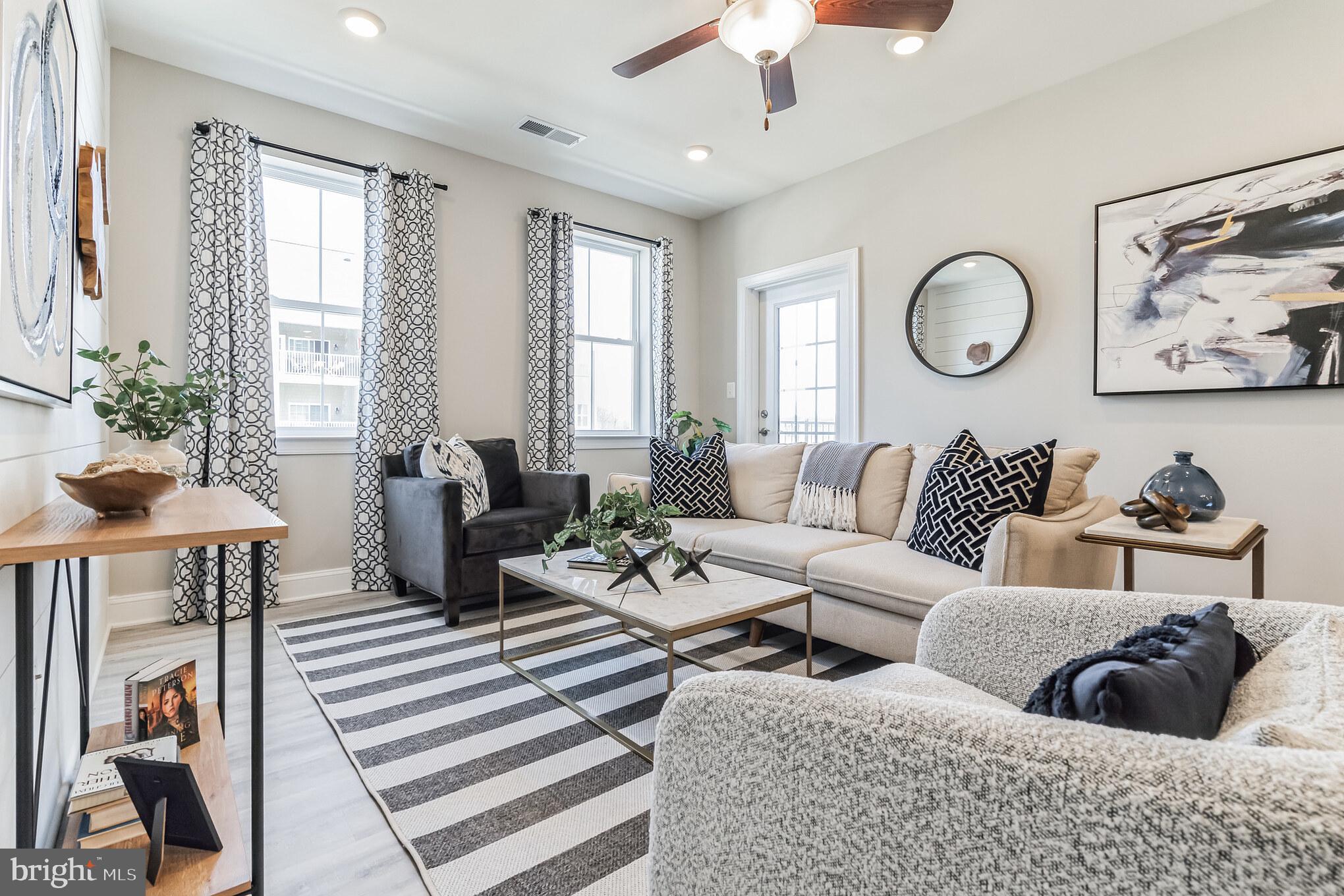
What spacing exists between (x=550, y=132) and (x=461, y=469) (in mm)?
2009

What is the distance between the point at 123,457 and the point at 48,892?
2.33 feet

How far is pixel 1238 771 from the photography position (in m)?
0.37

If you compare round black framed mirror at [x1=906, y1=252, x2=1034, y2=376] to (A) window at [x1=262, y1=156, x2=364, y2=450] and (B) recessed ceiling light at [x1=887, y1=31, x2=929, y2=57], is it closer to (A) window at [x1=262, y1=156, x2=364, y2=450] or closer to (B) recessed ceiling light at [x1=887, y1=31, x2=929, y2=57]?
(B) recessed ceiling light at [x1=887, y1=31, x2=929, y2=57]

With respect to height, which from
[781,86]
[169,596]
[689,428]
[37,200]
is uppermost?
[781,86]

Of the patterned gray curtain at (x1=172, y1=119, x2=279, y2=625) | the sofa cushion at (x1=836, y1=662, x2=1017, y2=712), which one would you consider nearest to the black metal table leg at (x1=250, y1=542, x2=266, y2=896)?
the sofa cushion at (x1=836, y1=662, x2=1017, y2=712)

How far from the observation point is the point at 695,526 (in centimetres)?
316

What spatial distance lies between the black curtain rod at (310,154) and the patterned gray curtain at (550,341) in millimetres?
909

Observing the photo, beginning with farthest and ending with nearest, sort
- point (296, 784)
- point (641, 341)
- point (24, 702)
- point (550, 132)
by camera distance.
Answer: point (641, 341), point (550, 132), point (296, 784), point (24, 702)

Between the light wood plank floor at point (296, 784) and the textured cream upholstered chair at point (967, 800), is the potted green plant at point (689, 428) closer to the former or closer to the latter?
the light wood plank floor at point (296, 784)

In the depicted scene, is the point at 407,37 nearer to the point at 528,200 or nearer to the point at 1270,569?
the point at 528,200

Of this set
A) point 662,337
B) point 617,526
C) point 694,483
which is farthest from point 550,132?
point 617,526

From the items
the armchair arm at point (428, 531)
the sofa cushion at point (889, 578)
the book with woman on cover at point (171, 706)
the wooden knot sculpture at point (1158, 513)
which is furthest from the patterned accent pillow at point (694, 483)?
the book with woman on cover at point (171, 706)

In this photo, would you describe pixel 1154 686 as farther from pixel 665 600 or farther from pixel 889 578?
pixel 889 578

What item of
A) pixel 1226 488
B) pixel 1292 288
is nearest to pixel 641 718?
pixel 1226 488
